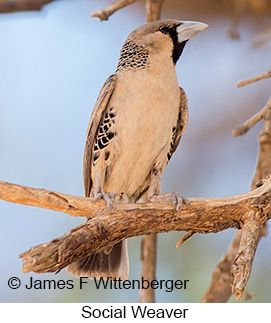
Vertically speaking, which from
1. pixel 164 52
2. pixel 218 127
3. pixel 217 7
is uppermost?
pixel 217 7

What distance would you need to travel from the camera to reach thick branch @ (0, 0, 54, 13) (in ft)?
15.4

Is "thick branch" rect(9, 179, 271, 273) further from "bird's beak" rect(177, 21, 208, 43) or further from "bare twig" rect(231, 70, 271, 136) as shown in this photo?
"bird's beak" rect(177, 21, 208, 43)

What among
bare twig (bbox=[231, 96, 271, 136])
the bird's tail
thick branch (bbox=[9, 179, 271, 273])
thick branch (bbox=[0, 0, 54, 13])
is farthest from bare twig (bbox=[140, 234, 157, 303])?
thick branch (bbox=[0, 0, 54, 13])

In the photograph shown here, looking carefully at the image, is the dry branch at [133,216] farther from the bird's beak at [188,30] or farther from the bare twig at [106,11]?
the bird's beak at [188,30]

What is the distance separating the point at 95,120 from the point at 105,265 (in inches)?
46.2

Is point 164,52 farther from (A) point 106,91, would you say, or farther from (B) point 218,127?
(B) point 218,127

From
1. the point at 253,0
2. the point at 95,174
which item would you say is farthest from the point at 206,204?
the point at 253,0

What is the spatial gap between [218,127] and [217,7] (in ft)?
4.53

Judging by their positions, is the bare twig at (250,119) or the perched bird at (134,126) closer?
the bare twig at (250,119)

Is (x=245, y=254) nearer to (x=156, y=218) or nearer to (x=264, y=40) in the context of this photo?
(x=156, y=218)

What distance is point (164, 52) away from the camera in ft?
14.4

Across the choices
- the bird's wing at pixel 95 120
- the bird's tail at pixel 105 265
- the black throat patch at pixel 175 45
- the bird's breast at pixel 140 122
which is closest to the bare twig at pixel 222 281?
the bird's tail at pixel 105 265

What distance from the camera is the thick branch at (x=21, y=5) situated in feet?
15.4

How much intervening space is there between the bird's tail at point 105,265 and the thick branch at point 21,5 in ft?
7.34
